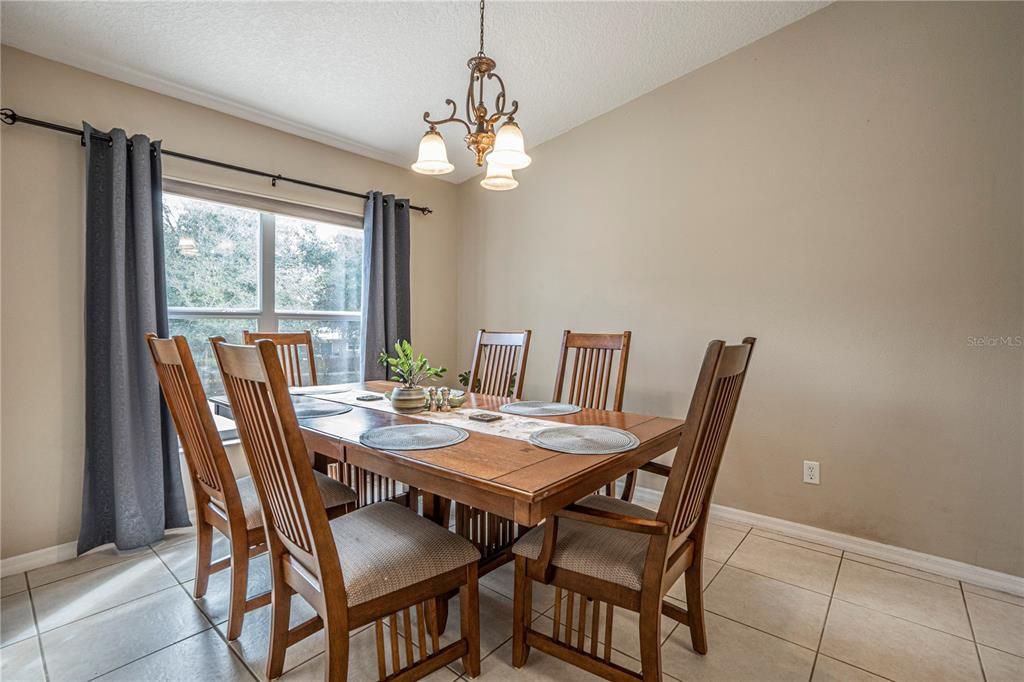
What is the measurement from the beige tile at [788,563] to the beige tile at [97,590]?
254 centimetres

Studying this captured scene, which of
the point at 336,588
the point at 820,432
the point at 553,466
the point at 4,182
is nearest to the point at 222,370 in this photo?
the point at 336,588

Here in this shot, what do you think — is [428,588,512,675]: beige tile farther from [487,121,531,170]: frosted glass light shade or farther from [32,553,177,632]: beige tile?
[487,121,531,170]: frosted glass light shade

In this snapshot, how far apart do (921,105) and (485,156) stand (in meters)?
1.95

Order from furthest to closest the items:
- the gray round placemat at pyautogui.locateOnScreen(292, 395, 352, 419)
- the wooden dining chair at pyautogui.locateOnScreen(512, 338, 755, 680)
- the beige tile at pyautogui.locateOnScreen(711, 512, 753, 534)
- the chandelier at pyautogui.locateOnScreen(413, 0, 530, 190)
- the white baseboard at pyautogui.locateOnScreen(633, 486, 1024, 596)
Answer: the beige tile at pyautogui.locateOnScreen(711, 512, 753, 534) → the white baseboard at pyautogui.locateOnScreen(633, 486, 1024, 596) → the gray round placemat at pyautogui.locateOnScreen(292, 395, 352, 419) → the chandelier at pyautogui.locateOnScreen(413, 0, 530, 190) → the wooden dining chair at pyautogui.locateOnScreen(512, 338, 755, 680)

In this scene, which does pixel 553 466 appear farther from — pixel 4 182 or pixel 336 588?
pixel 4 182

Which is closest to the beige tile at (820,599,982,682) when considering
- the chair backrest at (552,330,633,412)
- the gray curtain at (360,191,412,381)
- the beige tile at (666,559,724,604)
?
the beige tile at (666,559,724,604)

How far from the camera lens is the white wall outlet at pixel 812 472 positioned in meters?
2.36

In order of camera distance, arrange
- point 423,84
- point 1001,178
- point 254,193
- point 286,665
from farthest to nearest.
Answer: point 254,193, point 423,84, point 1001,178, point 286,665

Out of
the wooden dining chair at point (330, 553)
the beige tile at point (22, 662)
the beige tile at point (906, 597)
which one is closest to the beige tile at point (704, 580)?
the beige tile at point (906, 597)

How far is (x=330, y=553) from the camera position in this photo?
1106 millimetres

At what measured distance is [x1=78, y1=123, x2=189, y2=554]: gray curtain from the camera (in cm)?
222

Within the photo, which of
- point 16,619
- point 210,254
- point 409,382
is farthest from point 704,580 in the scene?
point 210,254

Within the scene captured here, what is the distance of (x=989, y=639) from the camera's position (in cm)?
163

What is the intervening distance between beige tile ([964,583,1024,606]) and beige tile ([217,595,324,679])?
8.38 feet
